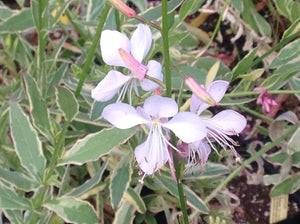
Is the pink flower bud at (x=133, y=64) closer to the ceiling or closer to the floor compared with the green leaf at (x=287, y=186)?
closer to the ceiling

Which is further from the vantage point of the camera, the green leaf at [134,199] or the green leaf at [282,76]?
the green leaf at [134,199]

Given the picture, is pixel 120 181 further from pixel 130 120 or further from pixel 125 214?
pixel 130 120

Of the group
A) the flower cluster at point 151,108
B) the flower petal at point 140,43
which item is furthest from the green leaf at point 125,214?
the flower petal at point 140,43

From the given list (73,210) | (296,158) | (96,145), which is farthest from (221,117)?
(296,158)

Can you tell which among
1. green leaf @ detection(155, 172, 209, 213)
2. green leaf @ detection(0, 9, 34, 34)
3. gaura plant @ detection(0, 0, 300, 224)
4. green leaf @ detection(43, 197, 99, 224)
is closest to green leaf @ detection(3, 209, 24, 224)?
gaura plant @ detection(0, 0, 300, 224)

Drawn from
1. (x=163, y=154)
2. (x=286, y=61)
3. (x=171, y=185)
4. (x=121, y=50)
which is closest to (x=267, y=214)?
(x=171, y=185)

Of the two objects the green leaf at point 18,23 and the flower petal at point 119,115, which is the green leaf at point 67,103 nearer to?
the flower petal at point 119,115
